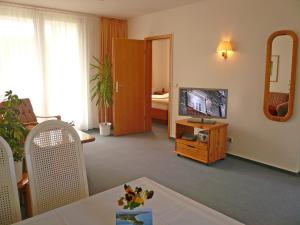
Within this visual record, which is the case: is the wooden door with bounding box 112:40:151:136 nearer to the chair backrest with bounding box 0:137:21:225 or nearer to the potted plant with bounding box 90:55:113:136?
the potted plant with bounding box 90:55:113:136

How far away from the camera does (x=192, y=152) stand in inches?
157

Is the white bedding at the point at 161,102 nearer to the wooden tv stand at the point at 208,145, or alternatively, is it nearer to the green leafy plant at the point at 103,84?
the green leafy plant at the point at 103,84

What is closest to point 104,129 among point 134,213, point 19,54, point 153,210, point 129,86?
point 129,86

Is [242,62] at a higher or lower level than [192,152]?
higher

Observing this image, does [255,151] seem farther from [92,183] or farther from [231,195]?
[92,183]

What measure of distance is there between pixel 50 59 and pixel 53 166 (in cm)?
414

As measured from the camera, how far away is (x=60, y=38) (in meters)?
5.23

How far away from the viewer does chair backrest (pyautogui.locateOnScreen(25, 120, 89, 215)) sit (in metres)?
1.47

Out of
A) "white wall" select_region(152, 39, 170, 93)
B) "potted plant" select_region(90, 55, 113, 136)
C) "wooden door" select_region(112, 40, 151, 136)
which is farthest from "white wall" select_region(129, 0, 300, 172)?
"white wall" select_region(152, 39, 170, 93)

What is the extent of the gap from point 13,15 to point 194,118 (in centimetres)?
365

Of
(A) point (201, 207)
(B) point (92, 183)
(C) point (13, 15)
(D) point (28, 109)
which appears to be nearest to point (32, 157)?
(A) point (201, 207)

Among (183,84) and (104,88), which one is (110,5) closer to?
(104,88)

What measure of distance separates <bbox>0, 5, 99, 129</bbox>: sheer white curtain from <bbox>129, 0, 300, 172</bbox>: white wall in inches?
81.5

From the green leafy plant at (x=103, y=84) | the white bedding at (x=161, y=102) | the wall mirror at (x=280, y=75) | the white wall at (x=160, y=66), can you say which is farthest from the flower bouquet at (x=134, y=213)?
the white wall at (x=160, y=66)
